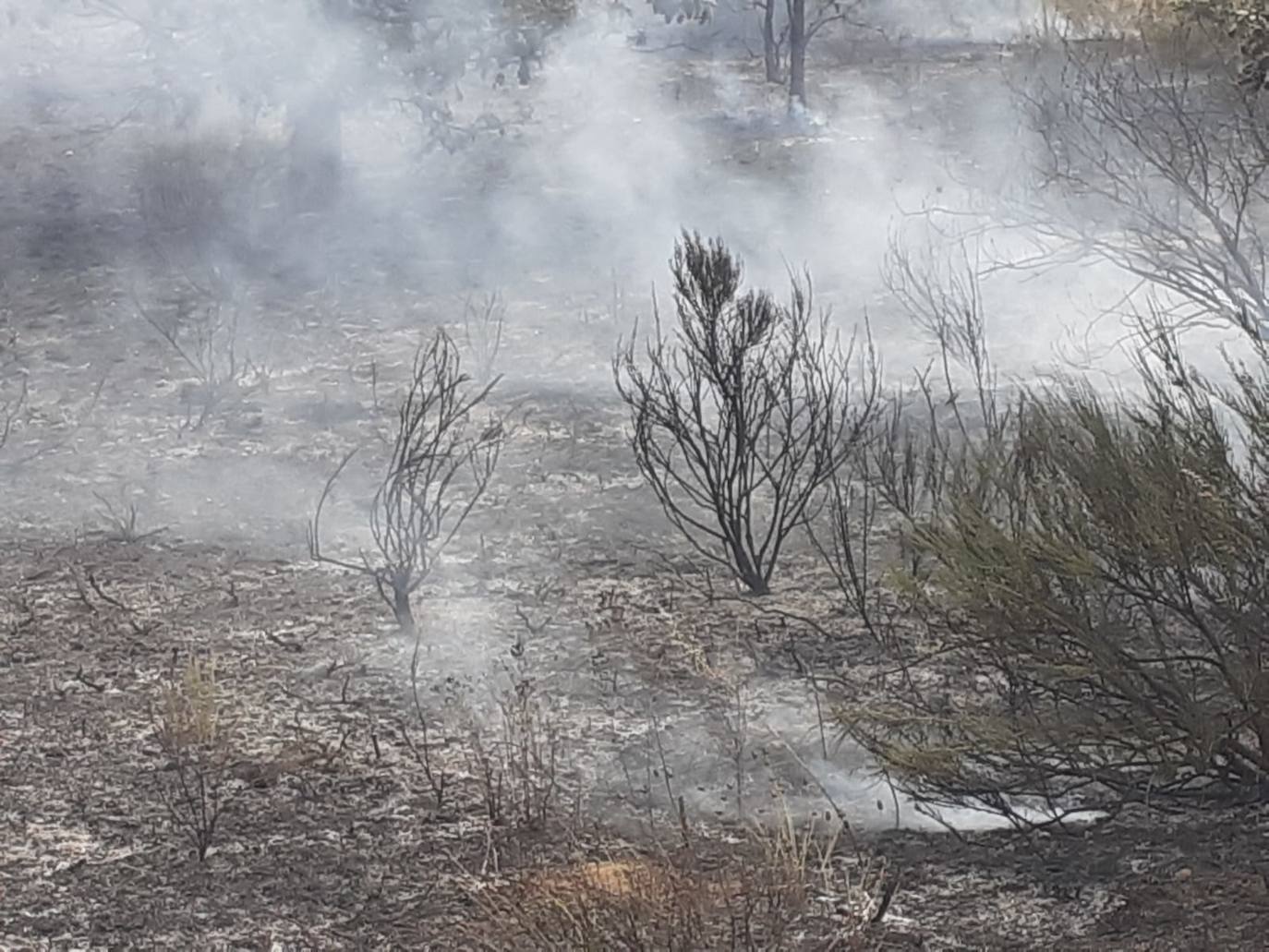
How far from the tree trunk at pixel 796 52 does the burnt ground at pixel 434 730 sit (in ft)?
22.5

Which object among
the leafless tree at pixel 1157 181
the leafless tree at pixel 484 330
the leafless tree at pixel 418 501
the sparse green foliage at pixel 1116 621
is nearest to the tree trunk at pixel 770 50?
the leafless tree at pixel 1157 181

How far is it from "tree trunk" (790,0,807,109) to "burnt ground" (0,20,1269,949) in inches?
270

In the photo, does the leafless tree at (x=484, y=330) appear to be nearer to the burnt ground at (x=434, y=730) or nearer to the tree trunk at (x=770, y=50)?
the burnt ground at (x=434, y=730)

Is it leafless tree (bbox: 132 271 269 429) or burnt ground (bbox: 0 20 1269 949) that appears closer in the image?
burnt ground (bbox: 0 20 1269 949)

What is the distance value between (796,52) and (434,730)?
11.7 metres

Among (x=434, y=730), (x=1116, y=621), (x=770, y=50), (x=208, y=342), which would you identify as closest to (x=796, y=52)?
(x=770, y=50)

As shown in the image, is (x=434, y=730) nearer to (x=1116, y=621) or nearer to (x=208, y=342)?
(x=1116, y=621)

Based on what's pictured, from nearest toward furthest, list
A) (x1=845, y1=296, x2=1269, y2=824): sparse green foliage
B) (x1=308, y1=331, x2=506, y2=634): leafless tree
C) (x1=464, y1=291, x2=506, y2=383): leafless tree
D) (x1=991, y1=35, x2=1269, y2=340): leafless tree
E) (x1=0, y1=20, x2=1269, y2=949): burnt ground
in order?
(x1=845, y1=296, x2=1269, y2=824): sparse green foliage → (x1=0, y1=20, x2=1269, y2=949): burnt ground → (x1=308, y1=331, x2=506, y2=634): leafless tree → (x1=991, y1=35, x2=1269, y2=340): leafless tree → (x1=464, y1=291, x2=506, y2=383): leafless tree

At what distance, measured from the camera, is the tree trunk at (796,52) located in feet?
54.0

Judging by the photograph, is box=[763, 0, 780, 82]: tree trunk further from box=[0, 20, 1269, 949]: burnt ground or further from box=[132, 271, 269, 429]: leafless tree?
box=[0, 20, 1269, 949]: burnt ground

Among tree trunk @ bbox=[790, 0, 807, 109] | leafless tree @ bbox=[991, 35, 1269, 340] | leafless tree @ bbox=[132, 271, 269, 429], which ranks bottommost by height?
leafless tree @ bbox=[132, 271, 269, 429]

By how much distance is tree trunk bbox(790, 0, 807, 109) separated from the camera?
16.5 meters

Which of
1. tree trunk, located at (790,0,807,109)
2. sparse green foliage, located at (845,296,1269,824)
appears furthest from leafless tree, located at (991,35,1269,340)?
tree trunk, located at (790,0,807,109)

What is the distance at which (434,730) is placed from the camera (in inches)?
245
